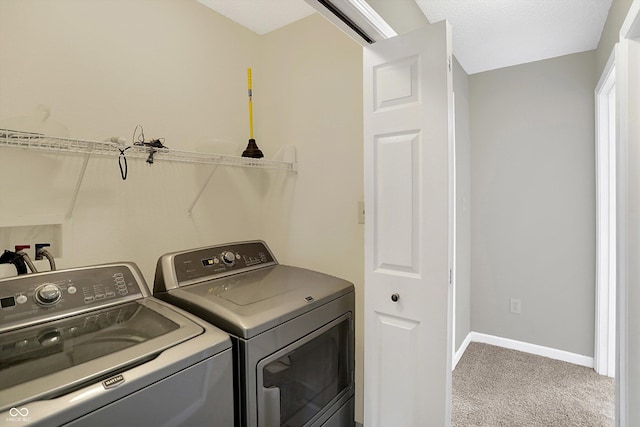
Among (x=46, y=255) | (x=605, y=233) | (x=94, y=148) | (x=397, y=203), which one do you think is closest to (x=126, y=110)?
(x=94, y=148)

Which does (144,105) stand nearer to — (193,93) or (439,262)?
(193,93)

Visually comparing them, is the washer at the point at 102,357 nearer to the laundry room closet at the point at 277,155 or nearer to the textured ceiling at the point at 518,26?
the laundry room closet at the point at 277,155

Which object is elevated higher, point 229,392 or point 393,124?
point 393,124

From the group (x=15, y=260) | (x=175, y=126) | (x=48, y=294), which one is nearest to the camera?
(x=48, y=294)

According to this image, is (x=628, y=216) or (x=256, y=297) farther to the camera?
(x=628, y=216)

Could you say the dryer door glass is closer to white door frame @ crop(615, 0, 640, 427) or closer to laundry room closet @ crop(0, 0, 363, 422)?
laundry room closet @ crop(0, 0, 363, 422)

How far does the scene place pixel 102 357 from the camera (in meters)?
0.81

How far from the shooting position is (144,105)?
1.63 metres

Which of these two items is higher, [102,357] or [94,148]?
[94,148]

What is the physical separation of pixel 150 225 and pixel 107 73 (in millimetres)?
738

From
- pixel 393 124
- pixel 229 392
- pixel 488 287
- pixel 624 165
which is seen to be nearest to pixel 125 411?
pixel 229 392

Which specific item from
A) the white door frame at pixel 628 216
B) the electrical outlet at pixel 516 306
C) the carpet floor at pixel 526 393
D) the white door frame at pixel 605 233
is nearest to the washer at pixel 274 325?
the carpet floor at pixel 526 393

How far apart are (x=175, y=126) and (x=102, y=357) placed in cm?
128

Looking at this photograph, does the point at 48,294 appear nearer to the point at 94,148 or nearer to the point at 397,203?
the point at 94,148
